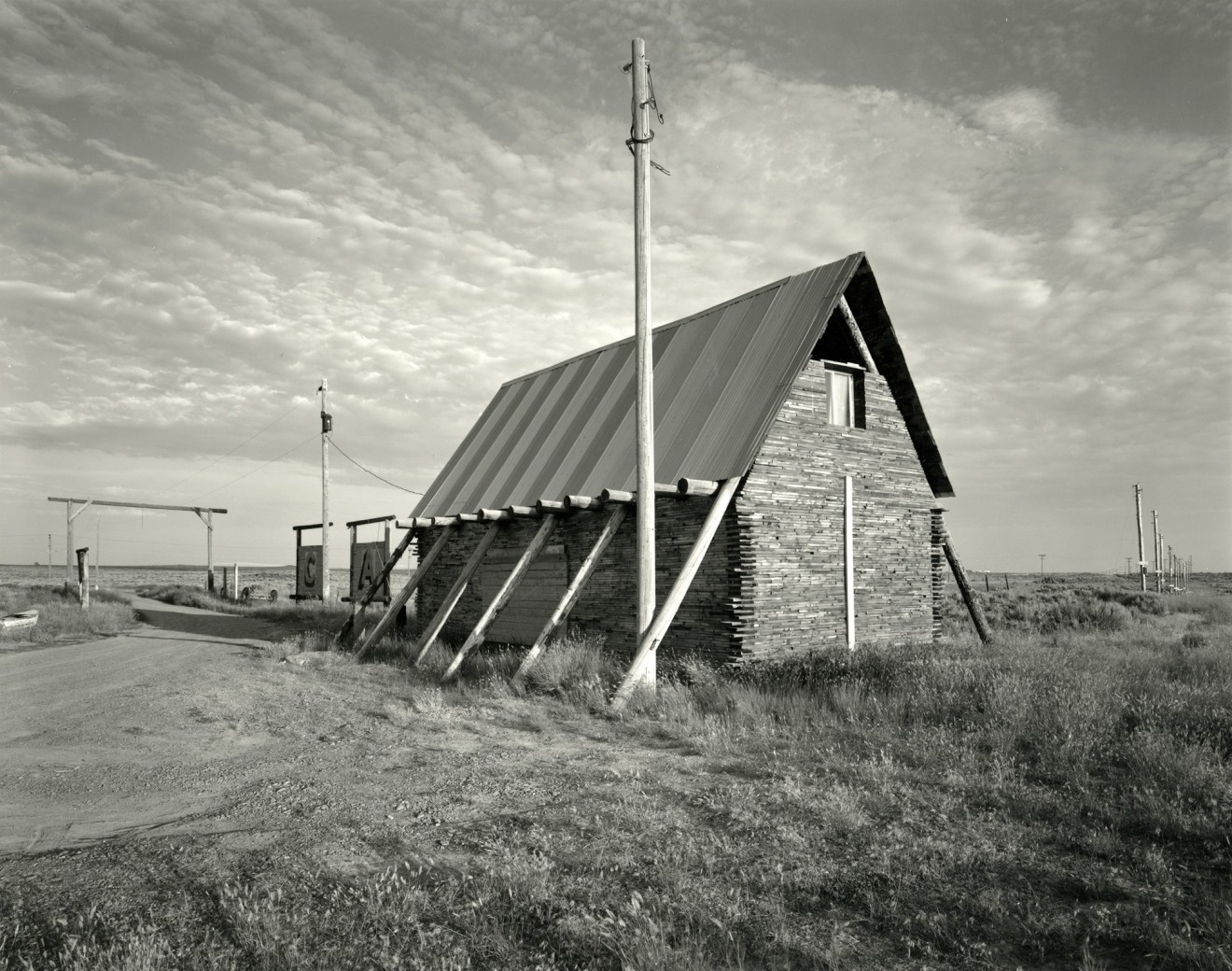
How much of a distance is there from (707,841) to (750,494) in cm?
766

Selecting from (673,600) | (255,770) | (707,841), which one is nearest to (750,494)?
(673,600)

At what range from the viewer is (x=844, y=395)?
46.5ft

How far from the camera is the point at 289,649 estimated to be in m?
15.6

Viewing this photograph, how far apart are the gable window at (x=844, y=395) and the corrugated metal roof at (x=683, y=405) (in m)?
0.74

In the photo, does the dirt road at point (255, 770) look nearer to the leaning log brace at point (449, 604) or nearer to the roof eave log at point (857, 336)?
the leaning log brace at point (449, 604)

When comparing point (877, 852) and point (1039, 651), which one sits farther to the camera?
point (1039, 651)

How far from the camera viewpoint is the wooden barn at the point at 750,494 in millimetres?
12141

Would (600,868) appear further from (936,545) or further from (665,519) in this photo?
(936,545)

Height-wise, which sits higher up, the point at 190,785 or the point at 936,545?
the point at 936,545

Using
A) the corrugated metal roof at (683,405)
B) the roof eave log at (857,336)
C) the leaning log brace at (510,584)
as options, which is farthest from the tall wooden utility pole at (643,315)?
the roof eave log at (857,336)

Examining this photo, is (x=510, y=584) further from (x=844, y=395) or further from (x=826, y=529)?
(x=844, y=395)

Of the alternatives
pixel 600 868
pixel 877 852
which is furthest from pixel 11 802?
pixel 877 852

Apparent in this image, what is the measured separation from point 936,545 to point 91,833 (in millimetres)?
13468

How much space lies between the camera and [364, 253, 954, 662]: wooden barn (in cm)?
1214
